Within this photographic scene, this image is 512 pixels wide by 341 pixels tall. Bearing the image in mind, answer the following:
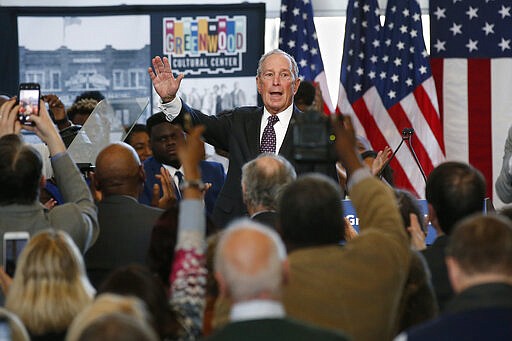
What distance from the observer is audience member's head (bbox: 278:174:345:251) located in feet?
9.81

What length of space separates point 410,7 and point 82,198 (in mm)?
5782

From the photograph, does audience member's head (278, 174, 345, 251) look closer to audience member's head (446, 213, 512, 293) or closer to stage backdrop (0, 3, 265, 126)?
audience member's head (446, 213, 512, 293)

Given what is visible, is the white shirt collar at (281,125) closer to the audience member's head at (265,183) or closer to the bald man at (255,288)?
the audience member's head at (265,183)

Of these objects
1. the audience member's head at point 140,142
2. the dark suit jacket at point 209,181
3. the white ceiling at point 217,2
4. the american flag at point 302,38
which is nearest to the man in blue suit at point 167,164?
the dark suit jacket at point 209,181

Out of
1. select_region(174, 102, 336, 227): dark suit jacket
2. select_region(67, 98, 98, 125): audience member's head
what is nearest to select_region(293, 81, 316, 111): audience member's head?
select_region(67, 98, 98, 125): audience member's head

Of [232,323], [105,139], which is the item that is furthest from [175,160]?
[232,323]

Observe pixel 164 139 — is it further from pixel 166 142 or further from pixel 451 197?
pixel 451 197

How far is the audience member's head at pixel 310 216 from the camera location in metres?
2.99

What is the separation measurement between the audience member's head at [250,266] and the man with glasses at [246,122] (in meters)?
2.72

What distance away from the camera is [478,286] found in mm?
2650

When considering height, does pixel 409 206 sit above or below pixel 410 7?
below

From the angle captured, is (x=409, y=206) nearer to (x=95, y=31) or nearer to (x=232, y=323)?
(x=232, y=323)

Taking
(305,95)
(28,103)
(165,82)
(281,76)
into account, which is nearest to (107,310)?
(28,103)

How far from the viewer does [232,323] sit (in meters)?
2.39
